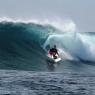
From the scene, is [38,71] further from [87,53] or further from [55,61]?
[87,53]

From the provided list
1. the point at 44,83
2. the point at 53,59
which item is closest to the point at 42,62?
the point at 53,59

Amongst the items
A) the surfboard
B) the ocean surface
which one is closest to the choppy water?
the ocean surface

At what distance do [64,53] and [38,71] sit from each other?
10.2 m

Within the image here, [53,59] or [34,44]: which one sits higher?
[34,44]

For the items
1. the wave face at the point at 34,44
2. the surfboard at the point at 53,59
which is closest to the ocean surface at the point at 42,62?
the wave face at the point at 34,44

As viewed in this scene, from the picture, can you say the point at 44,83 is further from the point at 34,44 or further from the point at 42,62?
the point at 34,44

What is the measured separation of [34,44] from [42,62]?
545cm

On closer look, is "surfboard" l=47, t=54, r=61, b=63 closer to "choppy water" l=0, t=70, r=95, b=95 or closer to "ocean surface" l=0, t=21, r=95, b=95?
"ocean surface" l=0, t=21, r=95, b=95

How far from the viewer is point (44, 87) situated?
68.6 feet

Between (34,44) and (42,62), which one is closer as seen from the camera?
(42,62)

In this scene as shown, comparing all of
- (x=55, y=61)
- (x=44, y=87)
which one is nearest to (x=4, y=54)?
(x=55, y=61)

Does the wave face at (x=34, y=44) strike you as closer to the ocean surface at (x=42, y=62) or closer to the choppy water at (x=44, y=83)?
the ocean surface at (x=42, y=62)

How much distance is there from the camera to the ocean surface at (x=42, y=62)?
20906 mm

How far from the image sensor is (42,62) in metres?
31.6
